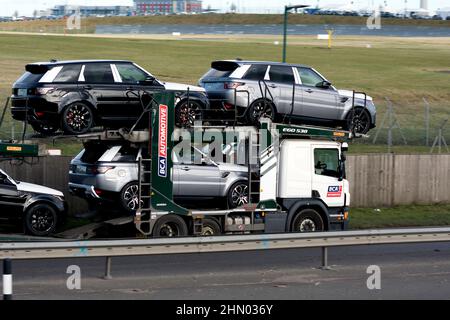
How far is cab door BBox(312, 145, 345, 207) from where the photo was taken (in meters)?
21.4

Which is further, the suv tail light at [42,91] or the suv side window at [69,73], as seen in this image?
the suv side window at [69,73]

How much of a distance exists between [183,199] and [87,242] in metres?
5.56

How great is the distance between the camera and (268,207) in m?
20.7

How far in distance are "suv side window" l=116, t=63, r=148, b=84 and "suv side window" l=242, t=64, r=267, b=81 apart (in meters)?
2.66

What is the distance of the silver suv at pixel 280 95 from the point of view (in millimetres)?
22375

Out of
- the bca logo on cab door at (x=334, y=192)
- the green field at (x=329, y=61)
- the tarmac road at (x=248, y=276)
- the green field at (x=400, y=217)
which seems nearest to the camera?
the tarmac road at (x=248, y=276)

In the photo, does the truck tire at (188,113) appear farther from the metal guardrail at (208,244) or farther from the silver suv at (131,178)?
the metal guardrail at (208,244)

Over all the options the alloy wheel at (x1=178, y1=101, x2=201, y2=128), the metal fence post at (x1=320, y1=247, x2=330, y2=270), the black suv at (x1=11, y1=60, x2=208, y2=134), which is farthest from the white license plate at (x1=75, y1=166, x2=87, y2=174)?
the metal fence post at (x1=320, y1=247, x2=330, y2=270)

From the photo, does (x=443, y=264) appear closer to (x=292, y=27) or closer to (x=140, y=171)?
(x=140, y=171)

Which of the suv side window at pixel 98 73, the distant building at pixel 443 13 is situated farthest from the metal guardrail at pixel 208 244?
the distant building at pixel 443 13

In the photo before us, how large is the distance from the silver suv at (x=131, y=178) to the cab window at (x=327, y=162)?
65.5 inches

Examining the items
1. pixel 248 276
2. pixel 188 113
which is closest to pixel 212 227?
pixel 188 113

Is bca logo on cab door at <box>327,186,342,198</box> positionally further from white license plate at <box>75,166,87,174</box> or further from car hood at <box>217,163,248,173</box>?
white license plate at <box>75,166,87,174</box>

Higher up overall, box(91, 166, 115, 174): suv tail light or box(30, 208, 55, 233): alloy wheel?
box(91, 166, 115, 174): suv tail light
